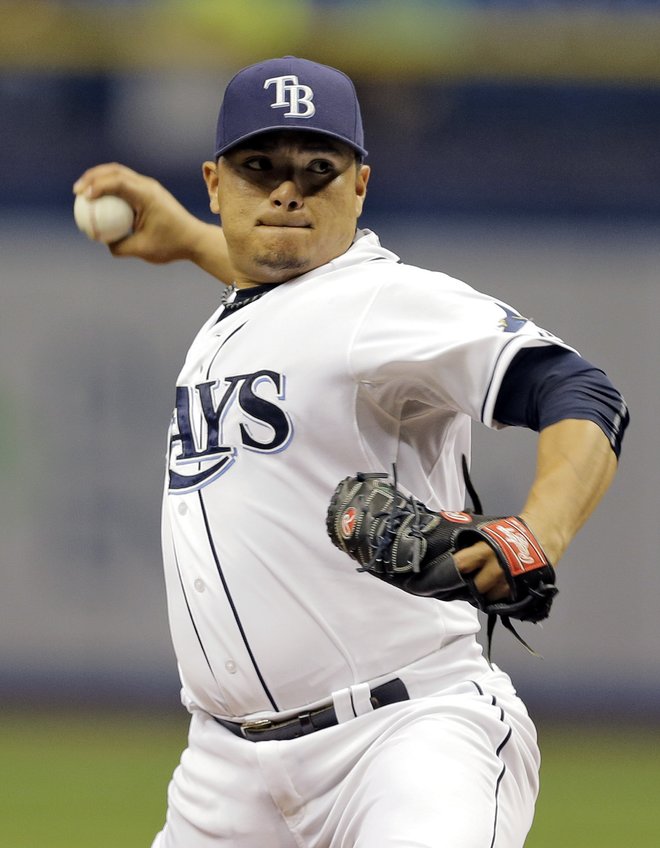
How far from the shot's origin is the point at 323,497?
2824 millimetres

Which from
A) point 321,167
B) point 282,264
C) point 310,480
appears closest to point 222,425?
point 310,480

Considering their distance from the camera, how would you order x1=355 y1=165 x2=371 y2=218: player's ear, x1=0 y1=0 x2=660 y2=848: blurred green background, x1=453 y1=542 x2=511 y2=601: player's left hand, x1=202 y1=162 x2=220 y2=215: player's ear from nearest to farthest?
x1=453 y1=542 x2=511 y2=601: player's left hand < x1=355 y1=165 x2=371 y2=218: player's ear < x1=202 y1=162 x2=220 y2=215: player's ear < x1=0 y1=0 x2=660 y2=848: blurred green background

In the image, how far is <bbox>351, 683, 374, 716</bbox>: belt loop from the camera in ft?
9.09

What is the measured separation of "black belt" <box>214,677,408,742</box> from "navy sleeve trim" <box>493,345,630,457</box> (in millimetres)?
584

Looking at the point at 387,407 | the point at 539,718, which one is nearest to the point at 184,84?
the point at 539,718

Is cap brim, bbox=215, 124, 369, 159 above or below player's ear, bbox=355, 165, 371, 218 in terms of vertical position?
above

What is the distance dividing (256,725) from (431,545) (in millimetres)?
822

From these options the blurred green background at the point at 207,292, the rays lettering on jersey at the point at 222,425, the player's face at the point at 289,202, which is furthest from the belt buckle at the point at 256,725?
the blurred green background at the point at 207,292

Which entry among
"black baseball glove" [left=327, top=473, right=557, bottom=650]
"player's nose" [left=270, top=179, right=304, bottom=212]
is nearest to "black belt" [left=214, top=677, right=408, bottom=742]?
"black baseball glove" [left=327, top=473, right=557, bottom=650]

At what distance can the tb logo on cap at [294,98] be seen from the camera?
2961mm

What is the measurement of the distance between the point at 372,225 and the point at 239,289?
438 cm

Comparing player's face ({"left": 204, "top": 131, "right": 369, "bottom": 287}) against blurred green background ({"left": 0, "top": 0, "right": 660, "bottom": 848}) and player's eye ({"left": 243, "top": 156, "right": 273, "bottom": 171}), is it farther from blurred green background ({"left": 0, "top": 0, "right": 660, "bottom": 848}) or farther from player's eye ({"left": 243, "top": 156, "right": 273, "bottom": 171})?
blurred green background ({"left": 0, "top": 0, "right": 660, "bottom": 848})

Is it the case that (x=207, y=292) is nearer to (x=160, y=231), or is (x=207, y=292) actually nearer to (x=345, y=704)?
(x=160, y=231)

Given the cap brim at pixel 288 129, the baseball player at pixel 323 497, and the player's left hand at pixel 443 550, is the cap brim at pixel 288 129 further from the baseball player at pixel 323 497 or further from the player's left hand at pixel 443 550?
the player's left hand at pixel 443 550
